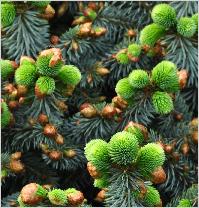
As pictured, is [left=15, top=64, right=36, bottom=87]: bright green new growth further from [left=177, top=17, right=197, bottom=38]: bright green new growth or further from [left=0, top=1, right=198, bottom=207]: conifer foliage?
[left=177, top=17, right=197, bottom=38]: bright green new growth

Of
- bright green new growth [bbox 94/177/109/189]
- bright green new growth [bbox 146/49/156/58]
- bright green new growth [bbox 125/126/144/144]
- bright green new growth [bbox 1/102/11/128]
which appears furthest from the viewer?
bright green new growth [bbox 146/49/156/58]

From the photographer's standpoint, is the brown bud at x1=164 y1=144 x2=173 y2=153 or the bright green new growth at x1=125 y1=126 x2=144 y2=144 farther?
the brown bud at x1=164 y1=144 x2=173 y2=153

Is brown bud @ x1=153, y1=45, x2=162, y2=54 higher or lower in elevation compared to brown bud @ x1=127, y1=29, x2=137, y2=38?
lower

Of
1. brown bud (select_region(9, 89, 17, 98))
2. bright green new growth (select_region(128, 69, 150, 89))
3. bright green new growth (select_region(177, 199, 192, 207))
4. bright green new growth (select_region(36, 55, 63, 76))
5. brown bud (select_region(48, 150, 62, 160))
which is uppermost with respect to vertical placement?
bright green new growth (select_region(36, 55, 63, 76))

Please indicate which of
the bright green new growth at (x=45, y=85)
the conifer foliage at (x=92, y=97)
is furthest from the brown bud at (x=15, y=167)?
the bright green new growth at (x=45, y=85)

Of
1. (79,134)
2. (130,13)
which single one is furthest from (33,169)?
(130,13)

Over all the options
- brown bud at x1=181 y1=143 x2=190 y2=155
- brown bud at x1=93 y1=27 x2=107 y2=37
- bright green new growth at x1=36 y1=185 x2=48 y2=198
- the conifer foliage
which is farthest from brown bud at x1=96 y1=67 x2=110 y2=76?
bright green new growth at x1=36 y1=185 x2=48 y2=198

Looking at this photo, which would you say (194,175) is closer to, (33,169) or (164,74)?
(164,74)

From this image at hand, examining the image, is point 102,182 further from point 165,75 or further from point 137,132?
point 165,75
